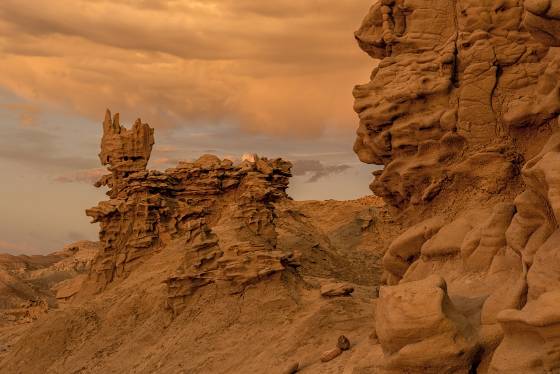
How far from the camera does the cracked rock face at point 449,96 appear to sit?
657 inches

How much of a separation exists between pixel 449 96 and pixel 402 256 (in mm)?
3988

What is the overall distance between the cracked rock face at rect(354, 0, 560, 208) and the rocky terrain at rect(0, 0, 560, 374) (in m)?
0.04

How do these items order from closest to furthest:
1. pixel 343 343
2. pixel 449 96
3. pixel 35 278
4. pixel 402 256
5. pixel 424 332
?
pixel 424 332
pixel 343 343
pixel 402 256
pixel 449 96
pixel 35 278

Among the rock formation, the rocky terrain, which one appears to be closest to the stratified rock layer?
the rocky terrain

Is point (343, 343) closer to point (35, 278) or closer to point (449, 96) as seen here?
point (449, 96)

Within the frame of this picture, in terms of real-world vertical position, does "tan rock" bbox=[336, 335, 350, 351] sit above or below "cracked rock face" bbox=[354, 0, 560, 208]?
below

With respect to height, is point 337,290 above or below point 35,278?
below

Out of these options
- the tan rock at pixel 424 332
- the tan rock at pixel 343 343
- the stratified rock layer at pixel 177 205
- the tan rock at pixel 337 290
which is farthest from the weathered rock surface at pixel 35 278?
the tan rock at pixel 424 332

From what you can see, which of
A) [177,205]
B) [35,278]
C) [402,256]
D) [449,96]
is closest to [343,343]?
[402,256]

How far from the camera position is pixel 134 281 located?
32469mm

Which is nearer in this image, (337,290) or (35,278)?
(337,290)

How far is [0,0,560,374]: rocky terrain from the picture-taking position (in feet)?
36.8

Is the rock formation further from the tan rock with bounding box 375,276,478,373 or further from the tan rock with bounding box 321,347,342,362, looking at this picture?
the tan rock with bounding box 321,347,342,362

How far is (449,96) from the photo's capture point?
17.7 metres
